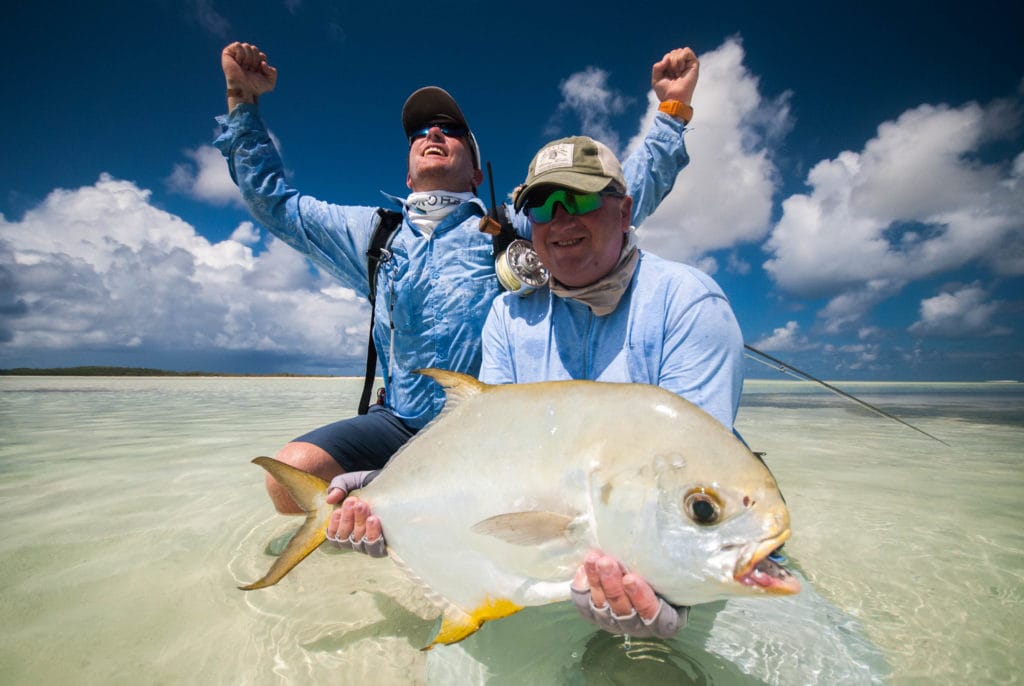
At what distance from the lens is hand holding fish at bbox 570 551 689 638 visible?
44.6 inches

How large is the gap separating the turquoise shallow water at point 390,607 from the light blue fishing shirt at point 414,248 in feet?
3.98

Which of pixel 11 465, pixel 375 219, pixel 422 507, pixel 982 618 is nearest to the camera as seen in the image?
pixel 422 507

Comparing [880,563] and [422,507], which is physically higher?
[422,507]

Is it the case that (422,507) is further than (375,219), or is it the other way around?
(375,219)

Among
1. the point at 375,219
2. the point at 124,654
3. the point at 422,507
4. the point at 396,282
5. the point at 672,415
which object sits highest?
the point at 375,219

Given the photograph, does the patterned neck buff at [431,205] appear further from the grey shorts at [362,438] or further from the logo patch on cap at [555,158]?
the grey shorts at [362,438]

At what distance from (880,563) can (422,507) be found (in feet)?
8.96

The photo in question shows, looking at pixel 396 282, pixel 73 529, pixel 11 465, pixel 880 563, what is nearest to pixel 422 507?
pixel 396 282

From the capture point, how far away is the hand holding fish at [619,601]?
1.13 metres

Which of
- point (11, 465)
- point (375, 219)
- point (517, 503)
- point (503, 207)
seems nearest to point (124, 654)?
point (517, 503)

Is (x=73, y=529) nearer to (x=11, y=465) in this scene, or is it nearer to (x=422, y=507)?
(x=11, y=465)

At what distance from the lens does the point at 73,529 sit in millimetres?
2873

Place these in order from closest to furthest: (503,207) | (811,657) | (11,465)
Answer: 1. (811,657)
2. (503,207)
3. (11,465)

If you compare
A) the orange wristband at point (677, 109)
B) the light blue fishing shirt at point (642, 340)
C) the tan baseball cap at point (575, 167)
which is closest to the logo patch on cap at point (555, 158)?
the tan baseball cap at point (575, 167)
